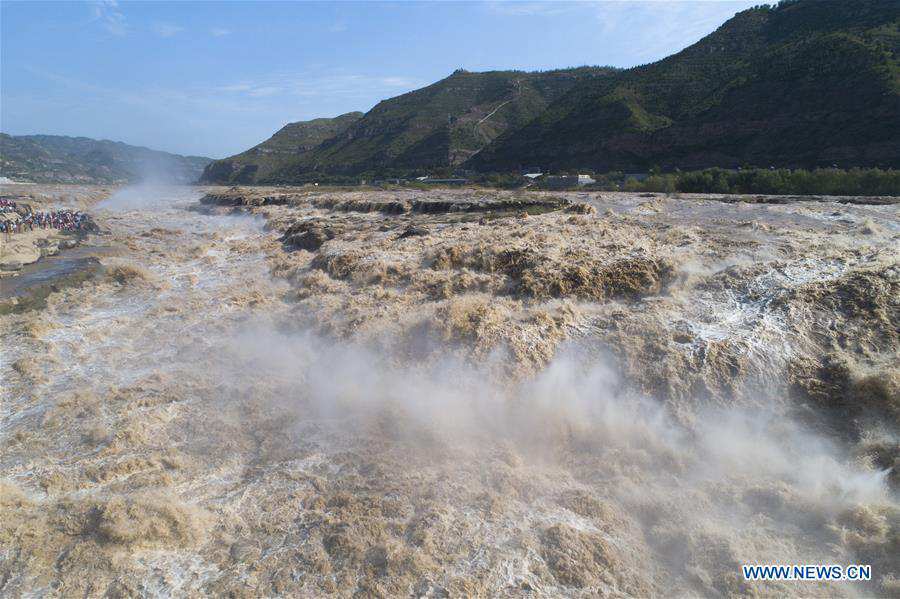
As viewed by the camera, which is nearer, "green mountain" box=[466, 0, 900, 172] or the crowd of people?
the crowd of people

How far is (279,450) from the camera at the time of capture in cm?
630

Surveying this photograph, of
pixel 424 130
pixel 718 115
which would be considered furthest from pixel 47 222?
pixel 424 130

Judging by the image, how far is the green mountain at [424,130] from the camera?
64.9 meters

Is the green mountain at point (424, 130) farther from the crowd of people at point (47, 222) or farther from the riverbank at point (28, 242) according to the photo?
the riverbank at point (28, 242)

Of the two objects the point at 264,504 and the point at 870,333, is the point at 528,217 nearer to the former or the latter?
the point at 870,333

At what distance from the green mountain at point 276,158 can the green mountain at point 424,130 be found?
210mm

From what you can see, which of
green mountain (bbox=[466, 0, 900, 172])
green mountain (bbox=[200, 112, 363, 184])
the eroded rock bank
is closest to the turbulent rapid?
the eroded rock bank

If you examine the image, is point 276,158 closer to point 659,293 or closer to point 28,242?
point 28,242

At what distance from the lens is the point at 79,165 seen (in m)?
98.4

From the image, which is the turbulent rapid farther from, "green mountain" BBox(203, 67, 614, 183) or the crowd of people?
"green mountain" BBox(203, 67, 614, 183)

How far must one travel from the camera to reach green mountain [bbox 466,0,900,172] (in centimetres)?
3209

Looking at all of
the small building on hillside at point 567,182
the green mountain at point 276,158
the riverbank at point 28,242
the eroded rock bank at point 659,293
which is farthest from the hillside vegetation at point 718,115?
the riverbank at point 28,242

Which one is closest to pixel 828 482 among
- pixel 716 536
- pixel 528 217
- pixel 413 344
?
pixel 716 536

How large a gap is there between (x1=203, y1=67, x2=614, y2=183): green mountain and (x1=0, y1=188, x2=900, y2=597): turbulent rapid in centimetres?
5030
